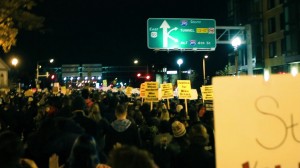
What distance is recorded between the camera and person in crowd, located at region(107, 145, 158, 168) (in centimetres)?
297

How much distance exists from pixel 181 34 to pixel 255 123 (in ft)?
63.0

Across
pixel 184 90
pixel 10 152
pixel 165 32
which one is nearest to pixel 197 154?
pixel 10 152

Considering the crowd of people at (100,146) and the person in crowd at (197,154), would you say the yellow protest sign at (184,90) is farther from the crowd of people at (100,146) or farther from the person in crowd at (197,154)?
the person in crowd at (197,154)

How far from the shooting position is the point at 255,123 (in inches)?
117

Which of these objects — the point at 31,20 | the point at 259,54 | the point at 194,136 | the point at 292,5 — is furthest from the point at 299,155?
the point at 259,54

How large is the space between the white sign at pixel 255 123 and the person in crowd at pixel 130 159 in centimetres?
46

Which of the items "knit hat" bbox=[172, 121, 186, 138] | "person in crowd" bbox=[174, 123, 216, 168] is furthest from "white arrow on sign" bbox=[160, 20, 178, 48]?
"person in crowd" bbox=[174, 123, 216, 168]

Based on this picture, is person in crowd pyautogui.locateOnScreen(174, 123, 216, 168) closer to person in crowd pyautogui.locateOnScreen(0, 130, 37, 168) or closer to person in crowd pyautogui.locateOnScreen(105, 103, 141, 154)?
person in crowd pyautogui.locateOnScreen(105, 103, 141, 154)

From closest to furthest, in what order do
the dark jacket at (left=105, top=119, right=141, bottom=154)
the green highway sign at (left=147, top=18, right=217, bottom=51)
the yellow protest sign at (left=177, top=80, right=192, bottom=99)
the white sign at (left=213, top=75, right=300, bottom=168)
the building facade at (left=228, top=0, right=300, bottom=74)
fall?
the white sign at (left=213, top=75, right=300, bottom=168)
the dark jacket at (left=105, top=119, right=141, bottom=154)
the yellow protest sign at (left=177, top=80, right=192, bottom=99)
the green highway sign at (left=147, top=18, right=217, bottom=51)
the building facade at (left=228, top=0, right=300, bottom=74)

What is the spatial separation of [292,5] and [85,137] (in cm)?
4067

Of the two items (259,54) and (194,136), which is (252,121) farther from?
(259,54)

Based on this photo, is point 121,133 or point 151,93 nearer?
point 121,133

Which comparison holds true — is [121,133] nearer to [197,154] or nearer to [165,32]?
[197,154]

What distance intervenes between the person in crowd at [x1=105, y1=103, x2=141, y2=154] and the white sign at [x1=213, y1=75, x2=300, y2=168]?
4379mm
